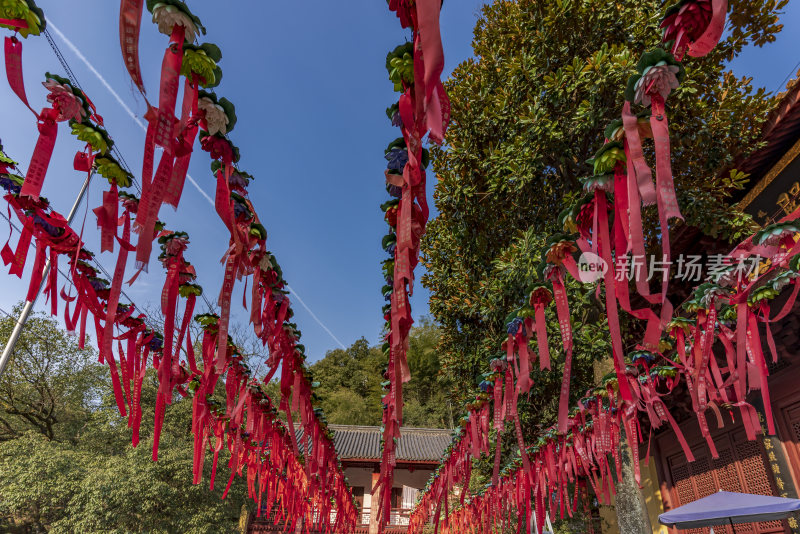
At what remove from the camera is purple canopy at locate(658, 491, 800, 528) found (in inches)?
152

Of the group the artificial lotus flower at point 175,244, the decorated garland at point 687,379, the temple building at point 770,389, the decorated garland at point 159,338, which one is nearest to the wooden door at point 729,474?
the temple building at point 770,389

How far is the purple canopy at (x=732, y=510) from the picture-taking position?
3.86m

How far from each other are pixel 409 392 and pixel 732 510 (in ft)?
89.3

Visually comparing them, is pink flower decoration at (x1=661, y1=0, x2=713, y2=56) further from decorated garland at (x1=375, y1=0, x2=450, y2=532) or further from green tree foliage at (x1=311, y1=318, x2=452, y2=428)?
green tree foliage at (x1=311, y1=318, x2=452, y2=428)

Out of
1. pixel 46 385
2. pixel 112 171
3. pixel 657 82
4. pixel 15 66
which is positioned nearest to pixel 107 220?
pixel 112 171

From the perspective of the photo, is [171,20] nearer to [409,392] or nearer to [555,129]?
[555,129]

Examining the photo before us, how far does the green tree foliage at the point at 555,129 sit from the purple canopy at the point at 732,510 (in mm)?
1819

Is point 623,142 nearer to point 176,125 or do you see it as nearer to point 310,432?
point 176,125

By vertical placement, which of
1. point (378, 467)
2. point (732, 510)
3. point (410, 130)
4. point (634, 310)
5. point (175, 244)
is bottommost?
point (378, 467)

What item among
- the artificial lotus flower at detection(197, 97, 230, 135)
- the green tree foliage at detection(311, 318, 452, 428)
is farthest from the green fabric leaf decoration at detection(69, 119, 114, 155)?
the green tree foliage at detection(311, 318, 452, 428)

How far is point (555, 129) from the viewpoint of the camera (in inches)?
197

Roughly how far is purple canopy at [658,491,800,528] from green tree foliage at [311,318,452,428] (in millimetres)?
19855

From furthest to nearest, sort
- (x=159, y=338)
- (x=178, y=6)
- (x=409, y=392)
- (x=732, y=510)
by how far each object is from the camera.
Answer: (x=409, y=392), (x=732, y=510), (x=159, y=338), (x=178, y=6)

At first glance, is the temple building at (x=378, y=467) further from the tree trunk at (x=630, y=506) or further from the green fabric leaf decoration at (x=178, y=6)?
the green fabric leaf decoration at (x=178, y=6)
